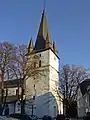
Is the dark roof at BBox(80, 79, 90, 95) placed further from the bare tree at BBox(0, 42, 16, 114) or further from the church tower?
the bare tree at BBox(0, 42, 16, 114)

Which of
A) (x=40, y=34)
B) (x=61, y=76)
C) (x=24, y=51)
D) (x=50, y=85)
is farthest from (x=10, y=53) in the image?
(x=40, y=34)

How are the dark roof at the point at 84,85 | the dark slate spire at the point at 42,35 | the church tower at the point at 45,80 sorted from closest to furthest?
the dark roof at the point at 84,85 → the church tower at the point at 45,80 → the dark slate spire at the point at 42,35

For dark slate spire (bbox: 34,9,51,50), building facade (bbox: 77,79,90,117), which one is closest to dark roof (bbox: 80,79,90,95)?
building facade (bbox: 77,79,90,117)

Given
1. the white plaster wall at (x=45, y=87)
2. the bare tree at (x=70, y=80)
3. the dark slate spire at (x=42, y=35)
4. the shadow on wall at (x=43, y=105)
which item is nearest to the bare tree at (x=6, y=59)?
the bare tree at (x=70, y=80)

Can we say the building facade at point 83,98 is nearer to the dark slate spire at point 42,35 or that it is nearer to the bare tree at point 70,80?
the bare tree at point 70,80

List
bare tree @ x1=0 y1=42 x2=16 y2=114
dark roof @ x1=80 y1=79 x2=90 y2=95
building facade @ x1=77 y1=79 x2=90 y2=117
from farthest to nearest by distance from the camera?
dark roof @ x1=80 y1=79 x2=90 y2=95
building facade @ x1=77 y1=79 x2=90 y2=117
bare tree @ x1=0 y1=42 x2=16 y2=114

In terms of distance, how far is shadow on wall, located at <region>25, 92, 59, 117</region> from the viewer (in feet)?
219

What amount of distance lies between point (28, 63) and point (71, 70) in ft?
33.4

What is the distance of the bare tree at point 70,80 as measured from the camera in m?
45.9

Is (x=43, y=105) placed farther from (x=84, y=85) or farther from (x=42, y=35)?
(x=42, y=35)

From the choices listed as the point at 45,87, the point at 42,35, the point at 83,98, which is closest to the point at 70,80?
the point at 83,98

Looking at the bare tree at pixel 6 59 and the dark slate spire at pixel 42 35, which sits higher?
the dark slate spire at pixel 42 35

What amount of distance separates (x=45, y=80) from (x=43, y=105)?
711cm

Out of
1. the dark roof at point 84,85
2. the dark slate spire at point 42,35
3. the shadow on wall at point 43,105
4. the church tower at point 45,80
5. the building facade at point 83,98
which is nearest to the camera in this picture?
the building facade at point 83,98
